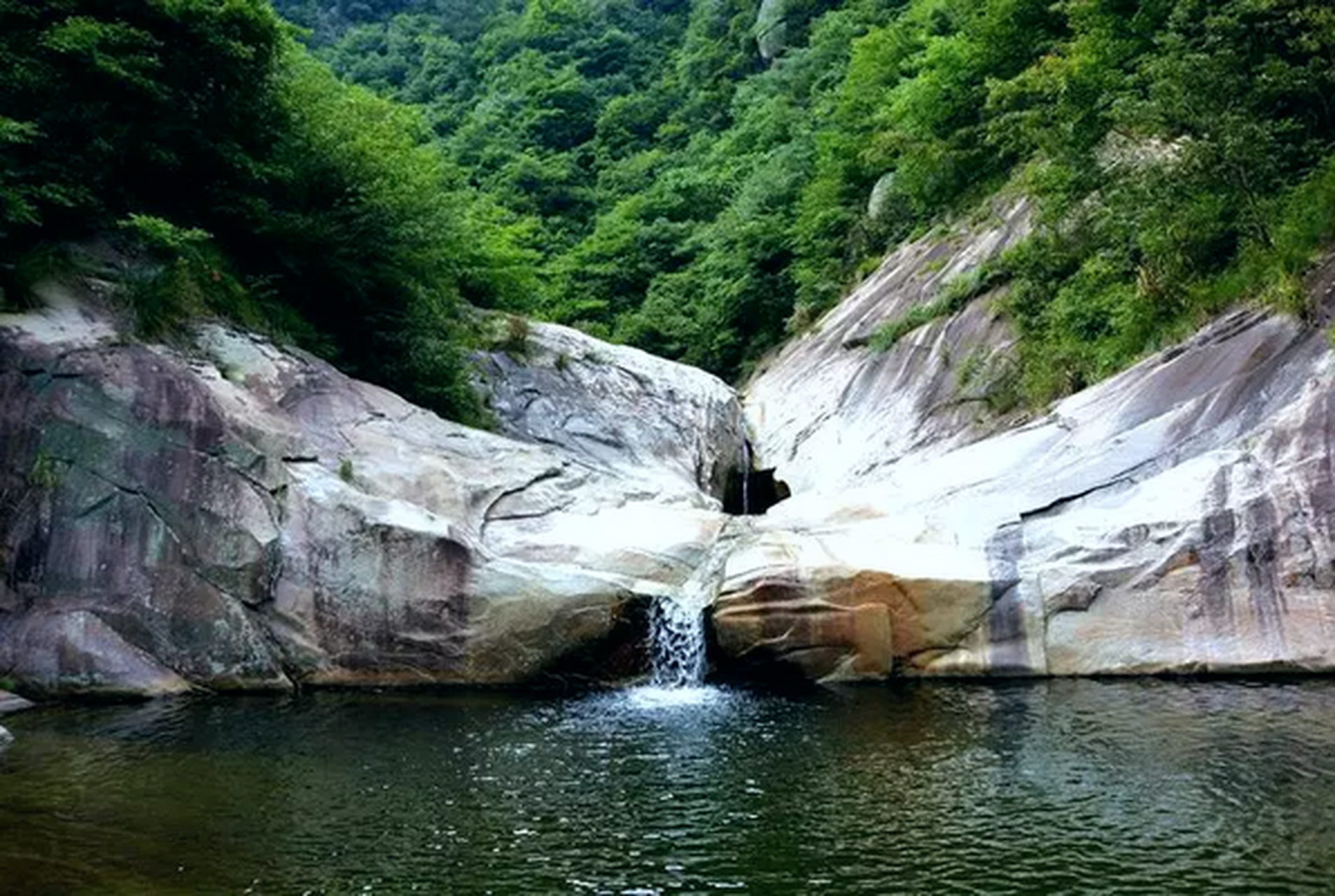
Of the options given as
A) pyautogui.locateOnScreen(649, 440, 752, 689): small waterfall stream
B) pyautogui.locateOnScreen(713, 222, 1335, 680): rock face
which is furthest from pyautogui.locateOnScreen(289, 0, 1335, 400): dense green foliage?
pyautogui.locateOnScreen(649, 440, 752, 689): small waterfall stream

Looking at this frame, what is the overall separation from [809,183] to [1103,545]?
27.3m

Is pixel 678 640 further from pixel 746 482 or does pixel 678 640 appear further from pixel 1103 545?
pixel 746 482

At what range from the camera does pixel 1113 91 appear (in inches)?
883

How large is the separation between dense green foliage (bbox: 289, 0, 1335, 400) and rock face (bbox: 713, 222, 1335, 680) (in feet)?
6.64

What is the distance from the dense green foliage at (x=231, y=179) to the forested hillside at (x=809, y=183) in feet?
0.16

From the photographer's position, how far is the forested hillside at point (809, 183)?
17766 millimetres

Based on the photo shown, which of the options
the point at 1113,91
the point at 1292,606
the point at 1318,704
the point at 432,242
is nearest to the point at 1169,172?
the point at 1113,91

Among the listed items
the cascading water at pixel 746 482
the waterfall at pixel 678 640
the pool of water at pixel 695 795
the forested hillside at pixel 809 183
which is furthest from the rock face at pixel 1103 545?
the cascading water at pixel 746 482

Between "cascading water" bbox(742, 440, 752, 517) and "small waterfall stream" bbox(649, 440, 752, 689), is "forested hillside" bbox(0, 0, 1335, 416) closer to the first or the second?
"cascading water" bbox(742, 440, 752, 517)

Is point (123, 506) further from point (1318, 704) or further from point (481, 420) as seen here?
point (1318, 704)

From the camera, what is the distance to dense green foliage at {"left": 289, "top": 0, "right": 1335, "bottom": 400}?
729 inches

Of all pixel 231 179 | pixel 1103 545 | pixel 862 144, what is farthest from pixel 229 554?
pixel 862 144

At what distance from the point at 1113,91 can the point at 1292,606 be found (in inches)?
461

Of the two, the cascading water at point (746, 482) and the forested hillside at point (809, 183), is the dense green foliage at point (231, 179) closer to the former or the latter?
the forested hillside at point (809, 183)
